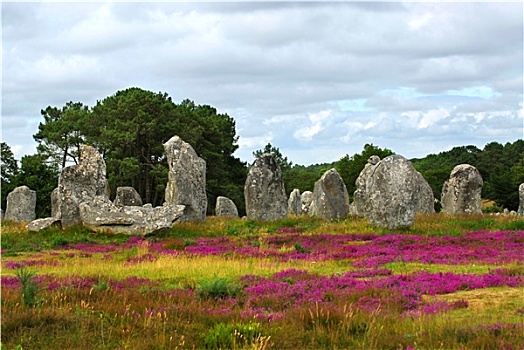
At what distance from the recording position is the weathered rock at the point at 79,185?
29.5 metres

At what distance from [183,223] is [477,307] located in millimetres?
20973

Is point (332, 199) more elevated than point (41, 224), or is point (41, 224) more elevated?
point (332, 199)

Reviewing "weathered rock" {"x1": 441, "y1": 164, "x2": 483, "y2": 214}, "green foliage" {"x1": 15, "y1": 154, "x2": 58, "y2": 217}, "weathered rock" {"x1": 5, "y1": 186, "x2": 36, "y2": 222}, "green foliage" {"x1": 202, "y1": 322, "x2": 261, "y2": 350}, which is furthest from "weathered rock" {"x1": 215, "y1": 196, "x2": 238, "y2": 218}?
"green foliage" {"x1": 202, "y1": 322, "x2": 261, "y2": 350}

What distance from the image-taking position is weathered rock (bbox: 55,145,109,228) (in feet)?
96.7

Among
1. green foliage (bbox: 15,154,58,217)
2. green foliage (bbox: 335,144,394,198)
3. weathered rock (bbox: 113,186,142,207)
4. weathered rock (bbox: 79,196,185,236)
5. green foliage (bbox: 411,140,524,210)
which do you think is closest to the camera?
weathered rock (bbox: 79,196,185,236)

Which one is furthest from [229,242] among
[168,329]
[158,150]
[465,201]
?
[158,150]

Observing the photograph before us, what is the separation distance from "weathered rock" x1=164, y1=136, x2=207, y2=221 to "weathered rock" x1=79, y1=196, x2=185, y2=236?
5.23 metres

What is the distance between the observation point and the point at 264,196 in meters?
34.3

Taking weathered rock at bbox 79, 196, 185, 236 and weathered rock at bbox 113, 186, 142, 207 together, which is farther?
weathered rock at bbox 113, 186, 142, 207

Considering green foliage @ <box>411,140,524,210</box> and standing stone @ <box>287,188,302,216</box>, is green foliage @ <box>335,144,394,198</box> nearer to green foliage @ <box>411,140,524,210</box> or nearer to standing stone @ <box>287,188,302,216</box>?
green foliage @ <box>411,140,524,210</box>

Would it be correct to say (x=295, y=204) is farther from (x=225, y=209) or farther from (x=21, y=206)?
(x=21, y=206)

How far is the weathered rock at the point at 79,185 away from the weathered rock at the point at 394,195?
43.8ft

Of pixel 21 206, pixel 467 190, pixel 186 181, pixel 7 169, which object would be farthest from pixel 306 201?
pixel 7 169

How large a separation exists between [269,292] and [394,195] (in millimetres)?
14815
